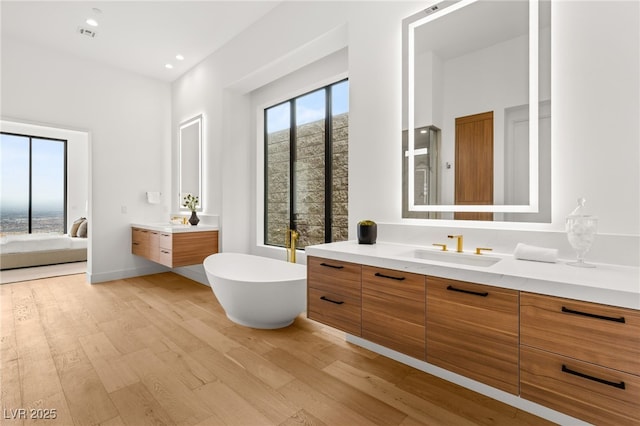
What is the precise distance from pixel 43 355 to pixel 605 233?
366 cm

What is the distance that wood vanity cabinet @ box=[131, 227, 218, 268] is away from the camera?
3.75m

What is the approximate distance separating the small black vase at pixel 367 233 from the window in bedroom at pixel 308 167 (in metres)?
0.93

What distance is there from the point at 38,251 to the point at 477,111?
22.4 ft

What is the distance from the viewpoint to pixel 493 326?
1.34m

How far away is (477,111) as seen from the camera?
1.98 meters

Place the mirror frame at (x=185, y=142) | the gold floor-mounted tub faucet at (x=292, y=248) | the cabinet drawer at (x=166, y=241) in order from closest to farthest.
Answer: the gold floor-mounted tub faucet at (x=292, y=248)
the cabinet drawer at (x=166, y=241)
the mirror frame at (x=185, y=142)

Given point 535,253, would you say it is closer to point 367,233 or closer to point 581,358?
point 581,358

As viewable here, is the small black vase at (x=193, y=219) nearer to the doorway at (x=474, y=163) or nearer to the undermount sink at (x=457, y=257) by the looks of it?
the undermount sink at (x=457, y=257)

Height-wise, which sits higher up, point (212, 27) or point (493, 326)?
point (212, 27)

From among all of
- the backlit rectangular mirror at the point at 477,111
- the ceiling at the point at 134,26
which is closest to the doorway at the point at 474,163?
the backlit rectangular mirror at the point at 477,111

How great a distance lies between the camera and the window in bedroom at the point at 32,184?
608 cm

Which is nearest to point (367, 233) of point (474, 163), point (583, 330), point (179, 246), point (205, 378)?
point (474, 163)

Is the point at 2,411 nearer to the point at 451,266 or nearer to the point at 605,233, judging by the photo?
the point at 451,266

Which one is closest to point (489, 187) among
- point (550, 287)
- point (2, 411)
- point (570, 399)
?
point (550, 287)
